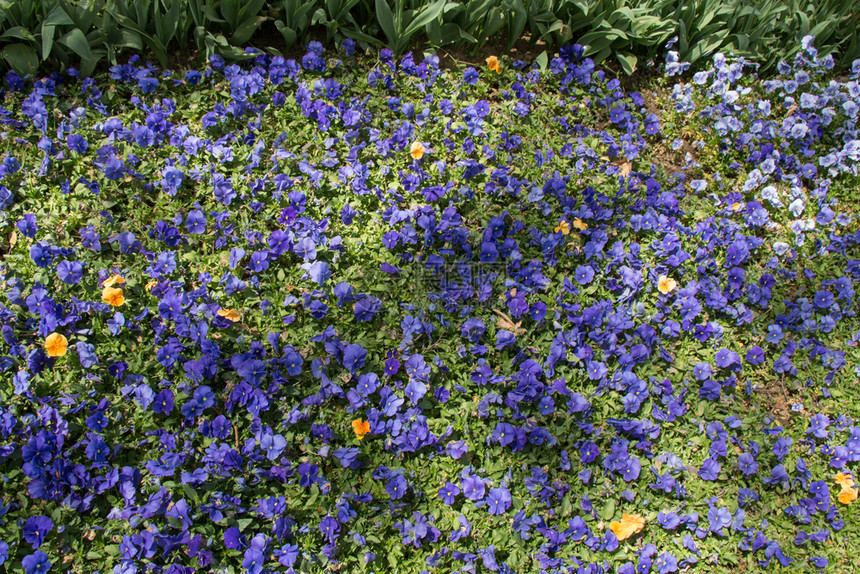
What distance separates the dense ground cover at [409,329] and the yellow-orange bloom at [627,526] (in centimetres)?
1

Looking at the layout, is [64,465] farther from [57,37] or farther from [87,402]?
[57,37]

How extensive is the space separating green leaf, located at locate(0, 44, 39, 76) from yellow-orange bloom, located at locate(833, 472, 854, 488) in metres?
4.32

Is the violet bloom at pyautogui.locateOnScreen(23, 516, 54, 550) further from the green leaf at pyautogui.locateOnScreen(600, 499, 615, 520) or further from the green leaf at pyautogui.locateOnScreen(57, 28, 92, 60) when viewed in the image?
the green leaf at pyautogui.locateOnScreen(57, 28, 92, 60)

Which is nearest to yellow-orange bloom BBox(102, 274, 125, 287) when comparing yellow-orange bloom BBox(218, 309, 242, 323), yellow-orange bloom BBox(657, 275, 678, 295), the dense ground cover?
the dense ground cover

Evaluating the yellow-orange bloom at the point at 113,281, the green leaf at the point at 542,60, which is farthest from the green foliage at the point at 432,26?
the yellow-orange bloom at the point at 113,281

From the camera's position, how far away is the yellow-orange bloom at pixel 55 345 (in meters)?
2.36

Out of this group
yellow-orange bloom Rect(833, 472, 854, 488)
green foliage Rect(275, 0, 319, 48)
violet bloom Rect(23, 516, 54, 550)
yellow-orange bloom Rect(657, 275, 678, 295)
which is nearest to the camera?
violet bloom Rect(23, 516, 54, 550)

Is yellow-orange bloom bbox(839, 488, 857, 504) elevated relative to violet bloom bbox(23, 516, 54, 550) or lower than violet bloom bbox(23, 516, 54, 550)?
lower

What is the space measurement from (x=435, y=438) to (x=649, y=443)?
0.92 metres

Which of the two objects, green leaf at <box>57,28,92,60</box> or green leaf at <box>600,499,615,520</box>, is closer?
green leaf at <box>600,499,615,520</box>

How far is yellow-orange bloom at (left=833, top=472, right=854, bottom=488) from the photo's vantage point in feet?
8.54

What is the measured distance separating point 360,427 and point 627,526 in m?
1.11

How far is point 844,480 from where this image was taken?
8.55ft

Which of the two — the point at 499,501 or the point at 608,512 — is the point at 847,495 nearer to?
the point at 608,512
